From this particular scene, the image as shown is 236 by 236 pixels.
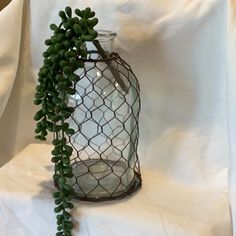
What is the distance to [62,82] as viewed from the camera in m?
0.61

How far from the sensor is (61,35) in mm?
629

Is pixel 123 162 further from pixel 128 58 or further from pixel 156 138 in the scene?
pixel 128 58

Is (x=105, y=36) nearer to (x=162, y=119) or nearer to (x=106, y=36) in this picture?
(x=106, y=36)

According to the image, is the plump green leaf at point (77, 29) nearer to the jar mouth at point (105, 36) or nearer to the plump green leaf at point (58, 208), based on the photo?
the jar mouth at point (105, 36)

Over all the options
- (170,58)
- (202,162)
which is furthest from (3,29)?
(202,162)

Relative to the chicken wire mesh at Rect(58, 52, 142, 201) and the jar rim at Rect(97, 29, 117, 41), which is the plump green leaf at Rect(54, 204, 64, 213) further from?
the jar rim at Rect(97, 29, 117, 41)

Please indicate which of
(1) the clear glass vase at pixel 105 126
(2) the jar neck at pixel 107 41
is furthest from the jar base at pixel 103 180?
(2) the jar neck at pixel 107 41

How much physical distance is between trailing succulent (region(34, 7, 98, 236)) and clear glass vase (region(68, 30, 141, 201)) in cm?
5

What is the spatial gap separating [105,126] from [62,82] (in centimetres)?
19

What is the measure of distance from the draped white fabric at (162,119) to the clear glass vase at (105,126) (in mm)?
35

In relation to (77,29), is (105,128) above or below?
below

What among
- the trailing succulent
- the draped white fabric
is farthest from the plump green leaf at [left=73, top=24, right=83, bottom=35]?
the draped white fabric

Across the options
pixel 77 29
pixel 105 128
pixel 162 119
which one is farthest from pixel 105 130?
pixel 77 29

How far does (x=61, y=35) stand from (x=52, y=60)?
39 millimetres
